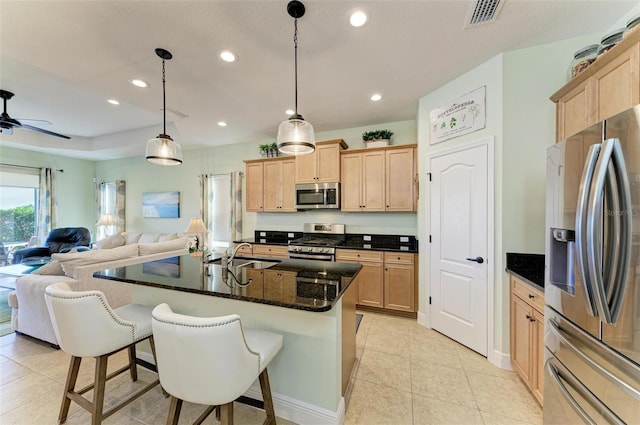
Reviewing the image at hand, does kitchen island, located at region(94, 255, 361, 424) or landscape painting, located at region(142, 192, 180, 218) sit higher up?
landscape painting, located at region(142, 192, 180, 218)

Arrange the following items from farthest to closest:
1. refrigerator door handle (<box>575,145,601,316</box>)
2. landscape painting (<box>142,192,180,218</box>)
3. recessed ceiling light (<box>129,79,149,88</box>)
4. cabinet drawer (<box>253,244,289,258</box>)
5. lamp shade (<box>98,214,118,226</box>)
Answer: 1. lamp shade (<box>98,214,118,226</box>)
2. landscape painting (<box>142,192,180,218</box>)
3. cabinet drawer (<box>253,244,289,258</box>)
4. recessed ceiling light (<box>129,79,149,88</box>)
5. refrigerator door handle (<box>575,145,601,316</box>)

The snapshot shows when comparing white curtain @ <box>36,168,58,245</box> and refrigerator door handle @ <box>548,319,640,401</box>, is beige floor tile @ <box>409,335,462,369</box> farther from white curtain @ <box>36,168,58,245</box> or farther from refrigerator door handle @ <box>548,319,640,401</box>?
white curtain @ <box>36,168,58,245</box>

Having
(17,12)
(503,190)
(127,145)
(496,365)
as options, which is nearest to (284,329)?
(496,365)

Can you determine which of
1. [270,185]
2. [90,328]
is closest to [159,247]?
[270,185]

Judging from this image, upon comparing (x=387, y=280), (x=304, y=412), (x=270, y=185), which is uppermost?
(x=270, y=185)

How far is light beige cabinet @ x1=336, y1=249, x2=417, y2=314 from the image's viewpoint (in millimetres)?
3291

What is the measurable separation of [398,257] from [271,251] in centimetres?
211

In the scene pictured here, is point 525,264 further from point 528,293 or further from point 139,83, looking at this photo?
point 139,83

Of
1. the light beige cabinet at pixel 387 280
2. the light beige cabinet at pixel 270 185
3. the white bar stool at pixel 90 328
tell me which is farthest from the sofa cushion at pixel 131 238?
the light beige cabinet at pixel 387 280

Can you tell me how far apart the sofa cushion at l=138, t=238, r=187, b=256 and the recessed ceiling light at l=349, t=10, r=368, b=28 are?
392 centimetres

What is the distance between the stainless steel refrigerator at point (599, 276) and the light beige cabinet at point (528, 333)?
49 centimetres

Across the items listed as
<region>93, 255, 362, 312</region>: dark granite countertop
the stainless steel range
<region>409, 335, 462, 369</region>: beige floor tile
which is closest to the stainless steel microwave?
the stainless steel range

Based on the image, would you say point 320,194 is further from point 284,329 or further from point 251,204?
point 284,329

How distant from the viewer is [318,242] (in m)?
3.86
